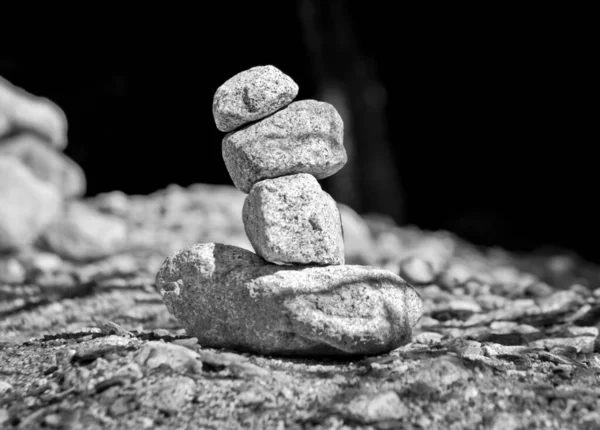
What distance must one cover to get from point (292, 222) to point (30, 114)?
5.63m

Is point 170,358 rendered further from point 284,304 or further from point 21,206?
point 21,206

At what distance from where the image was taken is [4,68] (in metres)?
9.52

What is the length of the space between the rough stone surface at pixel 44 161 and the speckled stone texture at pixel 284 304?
4.96 metres

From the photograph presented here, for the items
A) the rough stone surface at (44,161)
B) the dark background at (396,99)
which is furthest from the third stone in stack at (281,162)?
the dark background at (396,99)

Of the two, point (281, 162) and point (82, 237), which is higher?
point (281, 162)

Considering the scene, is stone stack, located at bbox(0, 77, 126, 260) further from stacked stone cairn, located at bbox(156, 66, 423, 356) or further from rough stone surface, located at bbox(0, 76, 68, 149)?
stacked stone cairn, located at bbox(156, 66, 423, 356)

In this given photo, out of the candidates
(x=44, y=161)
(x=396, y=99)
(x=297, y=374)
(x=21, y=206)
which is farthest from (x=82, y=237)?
(x=396, y=99)

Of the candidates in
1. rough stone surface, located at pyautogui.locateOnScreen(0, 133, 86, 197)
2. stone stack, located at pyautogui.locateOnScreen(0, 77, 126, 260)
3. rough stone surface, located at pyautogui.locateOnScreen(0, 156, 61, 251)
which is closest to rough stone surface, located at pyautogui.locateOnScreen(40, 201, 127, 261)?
stone stack, located at pyautogui.locateOnScreen(0, 77, 126, 260)

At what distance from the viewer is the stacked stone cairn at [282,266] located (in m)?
3.22

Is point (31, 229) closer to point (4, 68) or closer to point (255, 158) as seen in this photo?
point (4, 68)

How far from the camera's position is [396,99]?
11.1m

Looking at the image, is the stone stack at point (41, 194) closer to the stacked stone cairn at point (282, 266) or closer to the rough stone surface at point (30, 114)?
the rough stone surface at point (30, 114)

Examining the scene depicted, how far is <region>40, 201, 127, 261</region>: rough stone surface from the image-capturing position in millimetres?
6750

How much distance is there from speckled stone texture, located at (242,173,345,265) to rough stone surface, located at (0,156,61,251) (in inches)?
168
